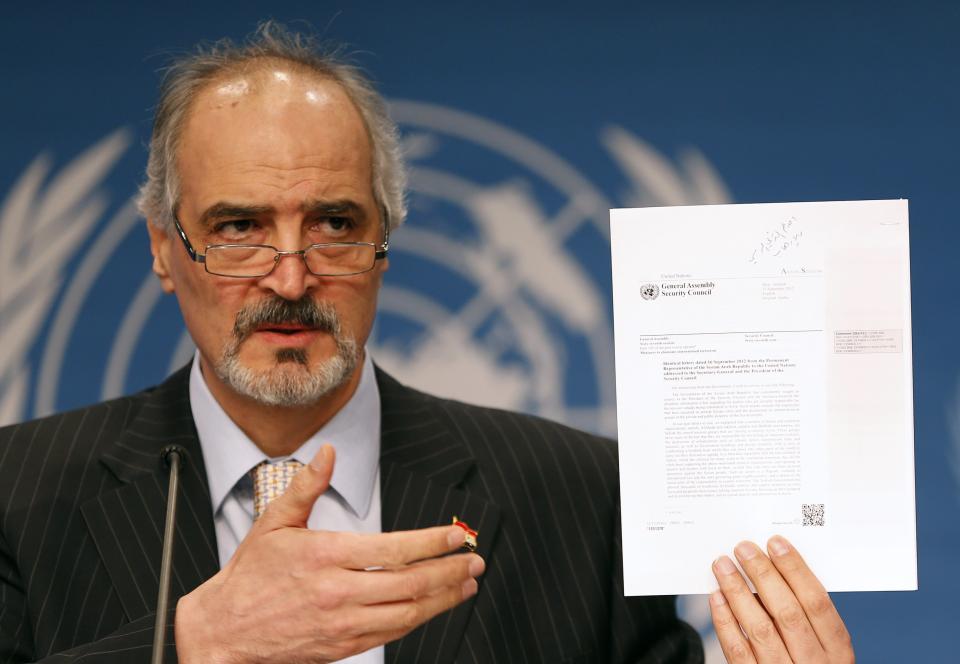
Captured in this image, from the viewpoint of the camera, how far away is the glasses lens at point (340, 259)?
2209mm

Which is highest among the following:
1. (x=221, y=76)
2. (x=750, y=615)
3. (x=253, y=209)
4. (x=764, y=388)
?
(x=221, y=76)

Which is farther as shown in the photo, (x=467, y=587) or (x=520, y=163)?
(x=520, y=163)

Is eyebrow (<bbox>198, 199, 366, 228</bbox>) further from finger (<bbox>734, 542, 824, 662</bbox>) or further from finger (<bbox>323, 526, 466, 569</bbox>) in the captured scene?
finger (<bbox>734, 542, 824, 662</bbox>)

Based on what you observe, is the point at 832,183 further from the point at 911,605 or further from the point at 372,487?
the point at 372,487

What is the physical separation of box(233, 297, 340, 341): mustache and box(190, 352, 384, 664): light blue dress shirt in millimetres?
245

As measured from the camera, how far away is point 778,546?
6.27 ft

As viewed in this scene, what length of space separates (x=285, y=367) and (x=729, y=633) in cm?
93

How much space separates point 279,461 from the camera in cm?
233

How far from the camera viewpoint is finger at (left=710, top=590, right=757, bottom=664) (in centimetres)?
191

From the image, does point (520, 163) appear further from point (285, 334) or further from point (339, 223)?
point (285, 334)

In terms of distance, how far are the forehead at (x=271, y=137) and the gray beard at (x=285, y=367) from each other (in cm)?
22

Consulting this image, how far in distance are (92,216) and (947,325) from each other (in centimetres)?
246
